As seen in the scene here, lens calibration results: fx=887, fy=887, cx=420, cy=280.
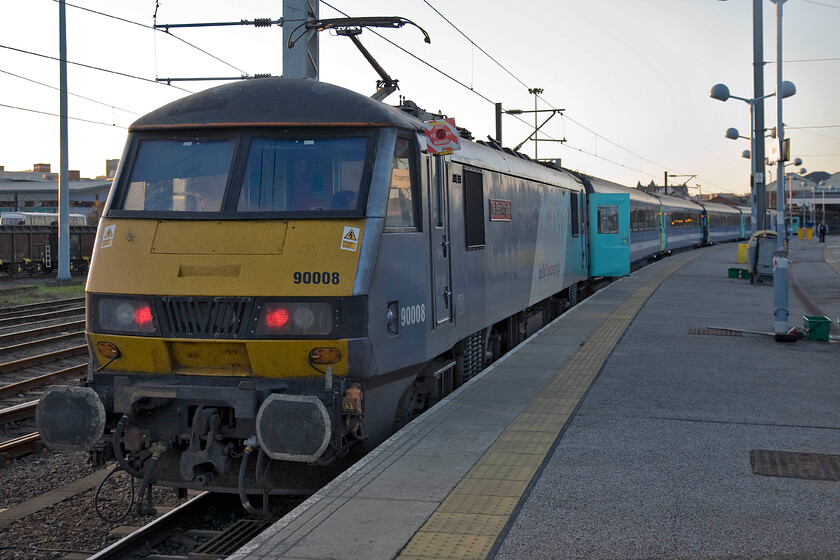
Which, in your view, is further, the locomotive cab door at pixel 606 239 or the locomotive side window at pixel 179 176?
the locomotive cab door at pixel 606 239

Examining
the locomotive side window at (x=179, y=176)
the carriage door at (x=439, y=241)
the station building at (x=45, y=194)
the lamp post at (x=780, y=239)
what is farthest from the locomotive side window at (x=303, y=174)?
the station building at (x=45, y=194)

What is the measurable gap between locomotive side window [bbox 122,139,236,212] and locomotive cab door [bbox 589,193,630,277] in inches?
552

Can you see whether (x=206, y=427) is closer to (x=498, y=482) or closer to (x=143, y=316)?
(x=143, y=316)

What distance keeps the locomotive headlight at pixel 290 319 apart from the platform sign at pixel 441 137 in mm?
2099

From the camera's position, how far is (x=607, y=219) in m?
19.9

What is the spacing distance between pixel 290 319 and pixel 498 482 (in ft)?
5.77

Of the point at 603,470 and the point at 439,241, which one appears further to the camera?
the point at 439,241

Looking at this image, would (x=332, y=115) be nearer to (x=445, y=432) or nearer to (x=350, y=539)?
(x=445, y=432)

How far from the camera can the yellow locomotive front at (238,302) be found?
594 cm

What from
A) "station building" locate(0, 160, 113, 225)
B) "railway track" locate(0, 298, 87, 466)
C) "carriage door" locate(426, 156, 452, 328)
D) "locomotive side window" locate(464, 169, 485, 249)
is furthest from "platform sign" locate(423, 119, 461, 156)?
"station building" locate(0, 160, 113, 225)

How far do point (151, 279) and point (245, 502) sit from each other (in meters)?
1.67

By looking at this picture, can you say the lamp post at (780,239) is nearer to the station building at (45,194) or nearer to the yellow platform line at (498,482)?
the yellow platform line at (498,482)

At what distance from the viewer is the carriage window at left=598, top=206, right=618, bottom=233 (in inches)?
778

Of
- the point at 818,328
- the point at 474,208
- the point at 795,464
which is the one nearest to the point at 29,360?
the point at 474,208
